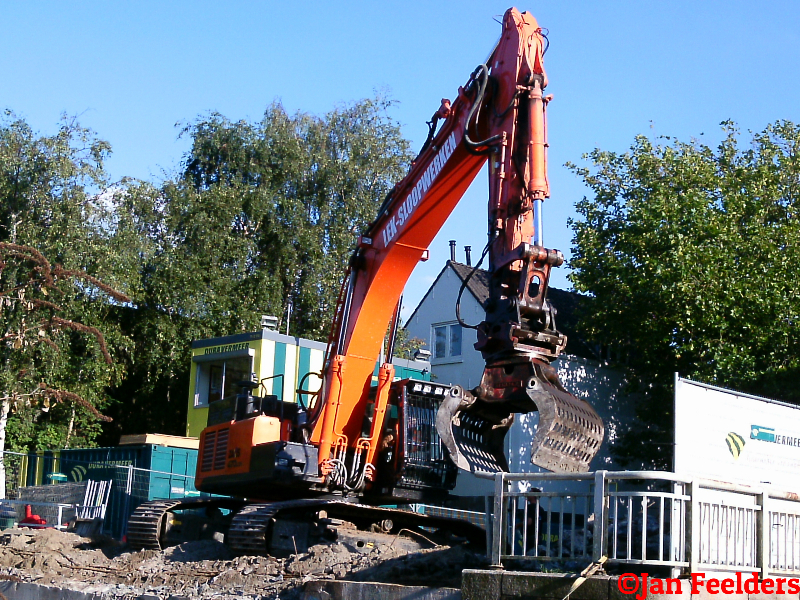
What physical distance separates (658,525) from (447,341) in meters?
25.0

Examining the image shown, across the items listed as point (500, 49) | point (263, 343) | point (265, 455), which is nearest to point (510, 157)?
point (500, 49)

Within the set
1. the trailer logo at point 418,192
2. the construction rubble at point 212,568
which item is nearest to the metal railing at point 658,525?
the construction rubble at point 212,568

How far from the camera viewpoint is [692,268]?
2541cm

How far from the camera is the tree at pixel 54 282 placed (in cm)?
2553

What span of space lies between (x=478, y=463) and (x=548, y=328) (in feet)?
4.89

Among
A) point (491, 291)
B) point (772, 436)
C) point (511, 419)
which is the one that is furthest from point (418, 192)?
point (772, 436)

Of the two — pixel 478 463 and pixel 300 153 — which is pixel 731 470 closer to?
pixel 478 463

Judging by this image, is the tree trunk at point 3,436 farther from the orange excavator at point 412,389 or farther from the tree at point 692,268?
the tree at point 692,268

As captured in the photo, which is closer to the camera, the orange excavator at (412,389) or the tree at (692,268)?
the orange excavator at (412,389)

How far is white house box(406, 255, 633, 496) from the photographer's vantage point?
94.7 ft

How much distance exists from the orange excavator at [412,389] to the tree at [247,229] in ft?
53.5

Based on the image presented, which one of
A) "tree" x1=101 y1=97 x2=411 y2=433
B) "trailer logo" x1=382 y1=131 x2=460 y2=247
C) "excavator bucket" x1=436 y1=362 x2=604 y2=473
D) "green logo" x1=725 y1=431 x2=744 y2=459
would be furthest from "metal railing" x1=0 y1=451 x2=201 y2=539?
"excavator bucket" x1=436 y1=362 x2=604 y2=473

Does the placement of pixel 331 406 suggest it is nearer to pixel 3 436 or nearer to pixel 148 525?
pixel 148 525

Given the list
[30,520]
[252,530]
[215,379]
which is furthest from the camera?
[215,379]
